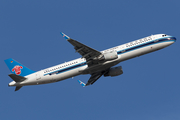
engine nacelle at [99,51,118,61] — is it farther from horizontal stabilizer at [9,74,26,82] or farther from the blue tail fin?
horizontal stabilizer at [9,74,26,82]

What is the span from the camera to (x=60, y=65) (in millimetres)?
55062

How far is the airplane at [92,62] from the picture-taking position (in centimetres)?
5178

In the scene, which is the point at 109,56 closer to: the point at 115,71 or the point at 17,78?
the point at 115,71

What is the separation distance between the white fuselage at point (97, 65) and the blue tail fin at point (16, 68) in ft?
5.91

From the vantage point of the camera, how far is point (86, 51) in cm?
5075

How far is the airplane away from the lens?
5178cm

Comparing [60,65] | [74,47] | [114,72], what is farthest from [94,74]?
[74,47]

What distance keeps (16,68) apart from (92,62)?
17368 mm

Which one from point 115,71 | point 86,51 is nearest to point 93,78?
point 115,71

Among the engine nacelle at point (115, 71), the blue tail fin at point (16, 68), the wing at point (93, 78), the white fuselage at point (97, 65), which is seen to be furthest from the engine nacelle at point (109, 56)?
the blue tail fin at point (16, 68)

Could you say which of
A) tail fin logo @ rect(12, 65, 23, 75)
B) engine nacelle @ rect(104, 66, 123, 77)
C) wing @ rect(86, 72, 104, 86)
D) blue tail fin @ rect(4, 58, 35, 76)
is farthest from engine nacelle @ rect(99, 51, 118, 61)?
tail fin logo @ rect(12, 65, 23, 75)

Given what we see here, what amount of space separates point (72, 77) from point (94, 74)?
289 inches

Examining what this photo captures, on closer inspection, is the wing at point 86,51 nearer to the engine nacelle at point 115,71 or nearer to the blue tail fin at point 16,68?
the engine nacelle at point 115,71

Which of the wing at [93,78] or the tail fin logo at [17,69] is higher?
the tail fin logo at [17,69]
